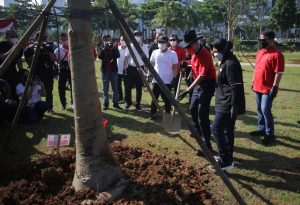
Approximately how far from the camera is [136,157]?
17.5ft

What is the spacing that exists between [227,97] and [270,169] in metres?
1.35

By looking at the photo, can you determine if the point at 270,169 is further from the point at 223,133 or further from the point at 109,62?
the point at 109,62

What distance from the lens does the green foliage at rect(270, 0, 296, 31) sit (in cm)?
5225

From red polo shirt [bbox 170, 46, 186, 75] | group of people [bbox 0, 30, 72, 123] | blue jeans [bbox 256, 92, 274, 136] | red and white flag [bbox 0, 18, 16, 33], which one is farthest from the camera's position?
red and white flag [bbox 0, 18, 16, 33]

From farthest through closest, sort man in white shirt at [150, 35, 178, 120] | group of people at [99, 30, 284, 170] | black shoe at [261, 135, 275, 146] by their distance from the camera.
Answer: man in white shirt at [150, 35, 178, 120] → black shoe at [261, 135, 275, 146] → group of people at [99, 30, 284, 170]

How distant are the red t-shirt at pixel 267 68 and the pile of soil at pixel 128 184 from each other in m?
2.25

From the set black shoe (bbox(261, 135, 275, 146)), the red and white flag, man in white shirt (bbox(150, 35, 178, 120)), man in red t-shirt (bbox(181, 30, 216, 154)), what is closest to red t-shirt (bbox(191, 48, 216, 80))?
man in red t-shirt (bbox(181, 30, 216, 154))

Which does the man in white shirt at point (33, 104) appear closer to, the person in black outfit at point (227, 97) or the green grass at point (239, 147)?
the green grass at point (239, 147)

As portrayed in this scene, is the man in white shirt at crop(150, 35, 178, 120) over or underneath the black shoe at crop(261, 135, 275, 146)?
over

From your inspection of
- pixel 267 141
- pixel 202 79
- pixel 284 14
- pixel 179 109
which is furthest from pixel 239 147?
pixel 284 14

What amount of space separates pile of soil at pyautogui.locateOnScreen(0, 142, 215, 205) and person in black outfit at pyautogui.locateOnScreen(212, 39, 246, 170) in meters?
0.52

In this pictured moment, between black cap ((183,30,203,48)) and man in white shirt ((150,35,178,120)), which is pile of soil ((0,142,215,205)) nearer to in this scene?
Result: black cap ((183,30,203,48))

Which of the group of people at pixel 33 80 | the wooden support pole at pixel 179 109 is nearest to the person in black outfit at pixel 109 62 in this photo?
the group of people at pixel 33 80

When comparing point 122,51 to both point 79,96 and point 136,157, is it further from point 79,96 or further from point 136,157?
point 79,96
